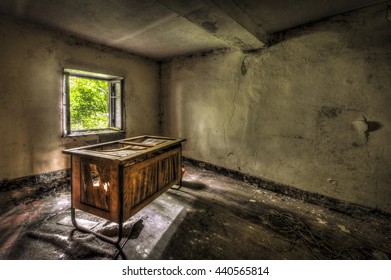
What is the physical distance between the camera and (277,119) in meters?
3.61

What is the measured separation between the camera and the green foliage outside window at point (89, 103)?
5.39 meters

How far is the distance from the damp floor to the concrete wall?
0.62m

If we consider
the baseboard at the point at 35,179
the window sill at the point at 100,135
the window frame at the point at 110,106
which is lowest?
the baseboard at the point at 35,179

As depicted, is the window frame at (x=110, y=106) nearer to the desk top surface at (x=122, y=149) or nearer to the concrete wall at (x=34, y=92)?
the concrete wall at (x=34, y=92)

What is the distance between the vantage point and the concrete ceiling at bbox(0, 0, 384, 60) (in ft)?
8.06

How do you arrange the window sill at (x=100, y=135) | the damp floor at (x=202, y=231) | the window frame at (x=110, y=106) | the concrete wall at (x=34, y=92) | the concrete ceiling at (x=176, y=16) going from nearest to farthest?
the damp floor at (x=202, y=231) → the concrete ceiling at (x=176, y=16) → the concrete wall at (x=34, y=92) → the window frame at (x=110, y=106) → the window sill at (x=100, y=135)

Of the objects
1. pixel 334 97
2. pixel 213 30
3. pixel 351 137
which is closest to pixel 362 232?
pixel 351 137

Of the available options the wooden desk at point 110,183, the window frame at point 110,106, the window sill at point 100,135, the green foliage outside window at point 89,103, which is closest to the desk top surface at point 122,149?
the wooden desk at point 110,183

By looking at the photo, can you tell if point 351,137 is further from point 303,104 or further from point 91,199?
point 91,199

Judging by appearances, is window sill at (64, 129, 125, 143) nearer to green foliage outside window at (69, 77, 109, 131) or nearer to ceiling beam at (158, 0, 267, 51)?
green foliage outside window at (69, 77, 109, 131)

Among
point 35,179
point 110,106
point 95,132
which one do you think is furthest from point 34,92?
point 110,106

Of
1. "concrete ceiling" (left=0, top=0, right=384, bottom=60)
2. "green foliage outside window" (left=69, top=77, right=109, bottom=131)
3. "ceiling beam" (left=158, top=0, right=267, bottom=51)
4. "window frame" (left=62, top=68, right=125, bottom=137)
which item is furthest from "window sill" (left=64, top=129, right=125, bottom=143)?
"ceiling beam" (left=158, top=0, right=267, bottom=51)

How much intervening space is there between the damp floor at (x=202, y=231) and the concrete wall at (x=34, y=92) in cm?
62

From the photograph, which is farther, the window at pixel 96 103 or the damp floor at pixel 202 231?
the window at pixel 96 103
